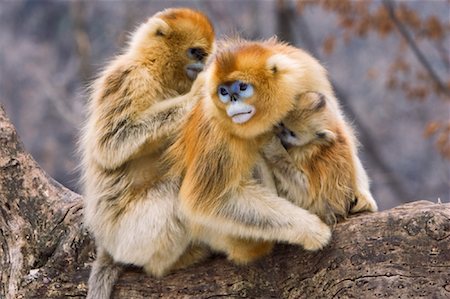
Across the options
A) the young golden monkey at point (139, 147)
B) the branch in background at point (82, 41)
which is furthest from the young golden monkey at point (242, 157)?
the branch in background at point (82, 41)

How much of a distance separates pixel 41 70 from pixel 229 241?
12.6 meters

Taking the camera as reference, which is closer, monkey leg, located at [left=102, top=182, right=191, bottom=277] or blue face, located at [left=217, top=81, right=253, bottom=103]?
blue face, located at [left=217, top=81, right=253, bottom=103]

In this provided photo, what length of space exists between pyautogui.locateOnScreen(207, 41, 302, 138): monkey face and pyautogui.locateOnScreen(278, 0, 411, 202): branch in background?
7822 millimetres

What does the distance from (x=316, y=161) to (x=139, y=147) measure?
1.08 metres

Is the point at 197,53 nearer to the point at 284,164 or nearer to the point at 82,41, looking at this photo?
the point at 284,164

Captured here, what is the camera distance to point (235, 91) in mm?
4391

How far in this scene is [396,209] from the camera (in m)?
4.47

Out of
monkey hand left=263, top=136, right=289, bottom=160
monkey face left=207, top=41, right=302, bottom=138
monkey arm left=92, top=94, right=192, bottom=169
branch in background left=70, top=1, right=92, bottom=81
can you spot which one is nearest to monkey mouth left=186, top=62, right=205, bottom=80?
monkey arm left=92, top=94, right=192, bottom=169

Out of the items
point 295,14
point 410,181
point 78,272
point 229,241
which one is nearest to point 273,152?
point 229,241

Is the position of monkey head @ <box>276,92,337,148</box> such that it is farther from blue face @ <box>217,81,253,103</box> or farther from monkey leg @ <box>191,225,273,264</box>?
monkey leg @ <box>191,225,273,264</box>

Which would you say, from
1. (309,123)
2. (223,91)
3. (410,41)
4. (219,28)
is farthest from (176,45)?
(219,28)

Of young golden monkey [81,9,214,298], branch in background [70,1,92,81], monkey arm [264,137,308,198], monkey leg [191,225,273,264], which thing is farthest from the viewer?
branch in background [70,1,92,81]

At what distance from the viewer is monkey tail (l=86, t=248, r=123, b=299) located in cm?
487

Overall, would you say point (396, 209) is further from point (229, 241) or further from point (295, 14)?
point (295, 14)
